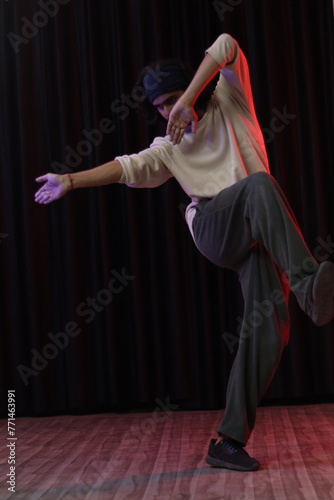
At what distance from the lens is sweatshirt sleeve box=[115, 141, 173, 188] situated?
92.5 inches

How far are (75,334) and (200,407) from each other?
0.73 m

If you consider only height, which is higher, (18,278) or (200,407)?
(18,278)

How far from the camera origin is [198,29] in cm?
385

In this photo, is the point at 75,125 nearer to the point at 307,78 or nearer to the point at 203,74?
the point at 307,78

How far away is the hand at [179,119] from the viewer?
210 centimetres

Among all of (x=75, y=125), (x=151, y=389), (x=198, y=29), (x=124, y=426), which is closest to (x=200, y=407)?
(x=151, y=389)

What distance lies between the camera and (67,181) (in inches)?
87.0

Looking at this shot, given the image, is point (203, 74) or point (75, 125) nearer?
point (203, 74)

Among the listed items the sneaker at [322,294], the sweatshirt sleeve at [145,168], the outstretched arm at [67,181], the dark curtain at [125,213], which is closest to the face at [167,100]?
the sweatshirt sleeve at [145,168]
